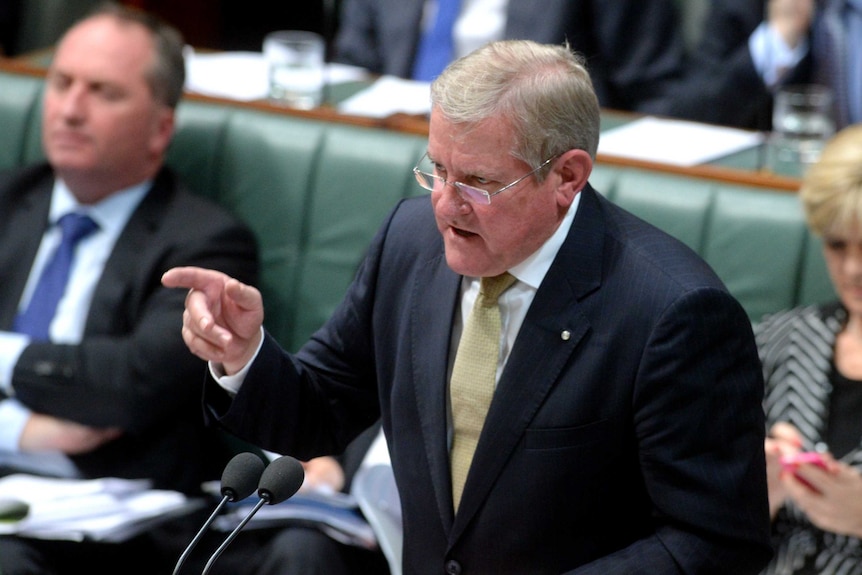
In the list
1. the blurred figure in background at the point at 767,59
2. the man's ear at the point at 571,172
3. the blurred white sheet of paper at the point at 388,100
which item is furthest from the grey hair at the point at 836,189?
the blurred figure in background at the point at 767,59

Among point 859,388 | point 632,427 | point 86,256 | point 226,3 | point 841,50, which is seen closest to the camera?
point 632,427

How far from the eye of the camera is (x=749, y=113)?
3465 millimetres

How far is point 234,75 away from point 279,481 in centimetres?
207

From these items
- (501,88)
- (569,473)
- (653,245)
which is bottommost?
(569,473)

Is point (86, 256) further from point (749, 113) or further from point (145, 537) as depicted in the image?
point (749, 113)

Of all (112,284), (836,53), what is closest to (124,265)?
(112,284)

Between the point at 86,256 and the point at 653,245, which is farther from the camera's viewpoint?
the point at 86,256

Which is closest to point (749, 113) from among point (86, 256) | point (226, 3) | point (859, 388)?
point (859, 388)

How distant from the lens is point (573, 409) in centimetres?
159

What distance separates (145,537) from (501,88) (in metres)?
1.31

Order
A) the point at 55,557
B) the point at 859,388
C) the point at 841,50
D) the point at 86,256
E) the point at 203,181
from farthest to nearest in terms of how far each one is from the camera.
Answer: the point at 841,50 → the point at 203,181 → the point at 86,256 → the point at 55,557 → the point at 859,388

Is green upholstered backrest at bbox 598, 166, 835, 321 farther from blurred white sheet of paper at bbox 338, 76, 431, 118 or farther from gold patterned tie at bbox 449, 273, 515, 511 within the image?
gold patterned tie at bbox 449, 273, 515, 511

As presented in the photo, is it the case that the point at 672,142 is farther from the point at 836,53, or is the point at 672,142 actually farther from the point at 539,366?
the point at 539,366

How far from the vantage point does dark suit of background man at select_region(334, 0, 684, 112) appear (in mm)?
3312
